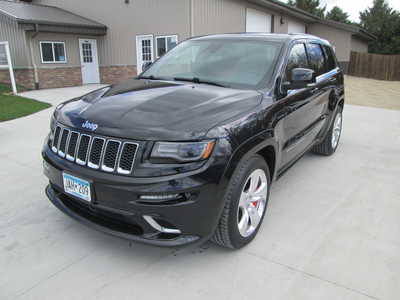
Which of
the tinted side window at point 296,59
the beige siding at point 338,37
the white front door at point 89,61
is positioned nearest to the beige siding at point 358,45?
the beige siding at point 338,37

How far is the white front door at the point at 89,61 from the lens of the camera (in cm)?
1736

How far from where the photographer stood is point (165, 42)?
1552 centimetres

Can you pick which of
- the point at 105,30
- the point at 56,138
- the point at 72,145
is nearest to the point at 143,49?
the point at 105,30

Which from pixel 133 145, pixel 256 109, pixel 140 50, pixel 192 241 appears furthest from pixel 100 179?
pixel 140 50

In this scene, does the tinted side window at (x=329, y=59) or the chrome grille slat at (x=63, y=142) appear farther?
the tinted side window at (x=329, y=59)

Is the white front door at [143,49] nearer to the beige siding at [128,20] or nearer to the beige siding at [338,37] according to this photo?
the beige siding at [128,20]

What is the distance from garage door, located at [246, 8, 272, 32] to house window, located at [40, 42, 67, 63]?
9.17 metres

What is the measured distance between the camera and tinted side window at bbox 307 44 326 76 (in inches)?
171

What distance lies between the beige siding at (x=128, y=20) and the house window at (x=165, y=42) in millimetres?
217

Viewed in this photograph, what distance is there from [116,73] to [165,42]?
11.5 feet

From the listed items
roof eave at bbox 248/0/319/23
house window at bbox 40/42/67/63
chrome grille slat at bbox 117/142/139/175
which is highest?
roof eave at bbox 248/0/319/23

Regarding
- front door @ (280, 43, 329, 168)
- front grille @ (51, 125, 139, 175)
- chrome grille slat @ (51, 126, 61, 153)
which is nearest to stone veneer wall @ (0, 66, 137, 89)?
front door @ (280, 43, 329, 168)

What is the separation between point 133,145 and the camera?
2.36 metres

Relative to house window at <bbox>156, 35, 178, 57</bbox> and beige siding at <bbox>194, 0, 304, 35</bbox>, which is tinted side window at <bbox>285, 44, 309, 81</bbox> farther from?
house window at <bbox>156, 35, 178, 57</bbox>
